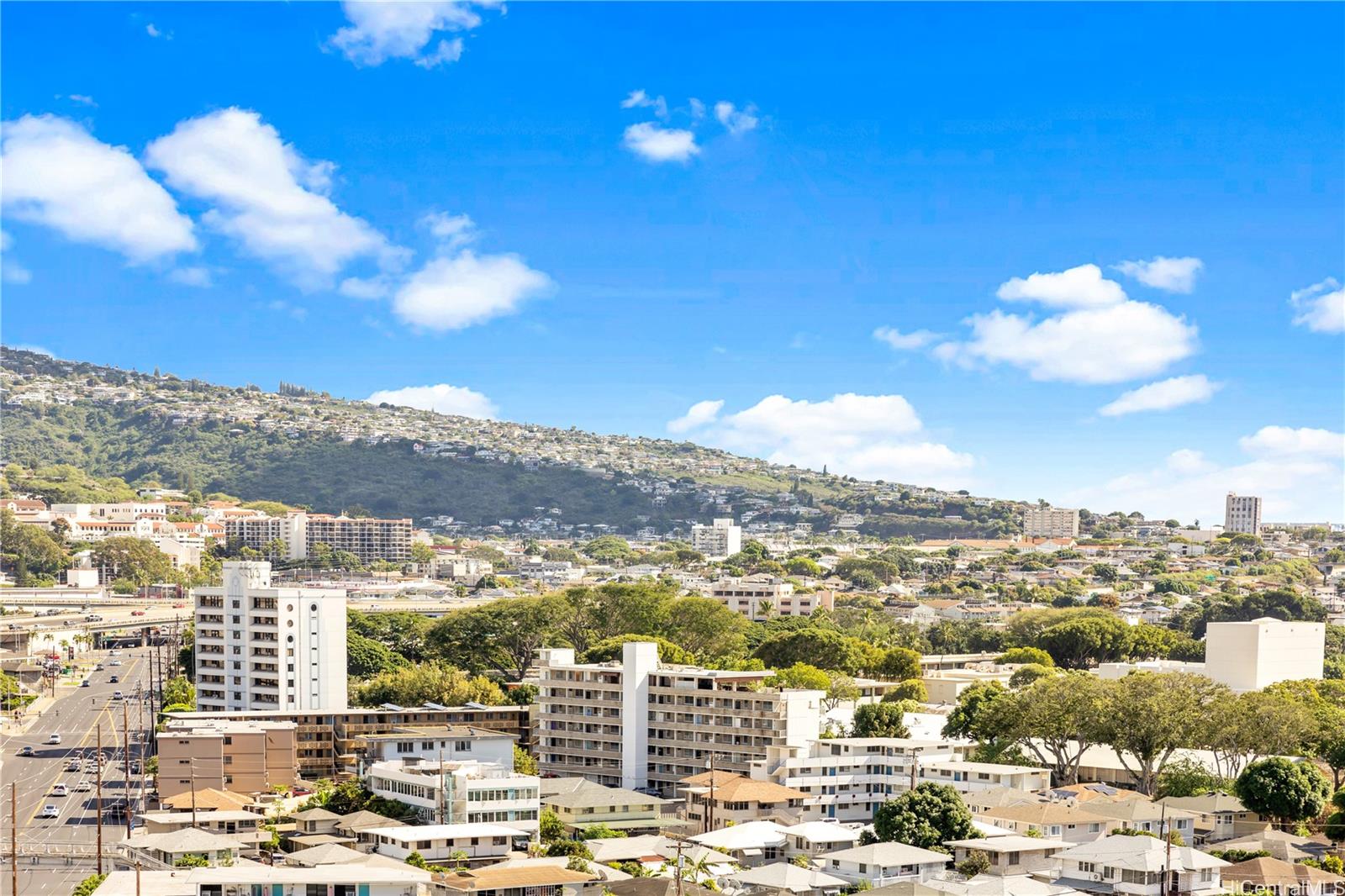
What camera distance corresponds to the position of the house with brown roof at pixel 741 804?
45.2 m

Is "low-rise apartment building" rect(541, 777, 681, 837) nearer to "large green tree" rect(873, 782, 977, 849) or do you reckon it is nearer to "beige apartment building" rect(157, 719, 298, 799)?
"large green tree" rect(873, 782, 977, 849)

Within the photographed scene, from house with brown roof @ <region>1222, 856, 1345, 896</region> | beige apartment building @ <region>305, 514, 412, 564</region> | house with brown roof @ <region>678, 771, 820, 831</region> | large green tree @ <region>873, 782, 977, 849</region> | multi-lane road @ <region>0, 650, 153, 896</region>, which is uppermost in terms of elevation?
large green tree @ <region>873, 782, 977, 849</region>

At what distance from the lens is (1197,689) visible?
53125 mm

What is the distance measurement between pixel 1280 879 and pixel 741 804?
→ 46.9 feet

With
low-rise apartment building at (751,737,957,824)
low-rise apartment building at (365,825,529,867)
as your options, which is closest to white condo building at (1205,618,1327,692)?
low-rise apartment building at (751,737,957,824)

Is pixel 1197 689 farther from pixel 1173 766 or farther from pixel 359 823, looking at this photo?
pixel 359 823

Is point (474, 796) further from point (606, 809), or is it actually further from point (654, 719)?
point (654, 719)

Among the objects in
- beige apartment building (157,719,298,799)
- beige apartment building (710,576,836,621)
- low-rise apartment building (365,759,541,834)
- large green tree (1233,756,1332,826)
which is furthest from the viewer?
beige apartment building (710,576,836,621)

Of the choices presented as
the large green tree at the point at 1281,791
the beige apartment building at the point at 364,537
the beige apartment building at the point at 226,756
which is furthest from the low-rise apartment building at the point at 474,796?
the beige apartment building at the point at 364,537

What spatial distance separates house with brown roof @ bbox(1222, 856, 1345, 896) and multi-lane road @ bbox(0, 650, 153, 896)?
26355 millimetres

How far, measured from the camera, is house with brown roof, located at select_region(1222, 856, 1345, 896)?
37.4 metres

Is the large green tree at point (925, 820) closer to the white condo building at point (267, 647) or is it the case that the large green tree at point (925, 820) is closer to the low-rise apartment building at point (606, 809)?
the low-rise apartment building at point (606, 809)

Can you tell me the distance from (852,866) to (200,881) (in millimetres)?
14542

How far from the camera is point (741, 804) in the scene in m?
45.5
